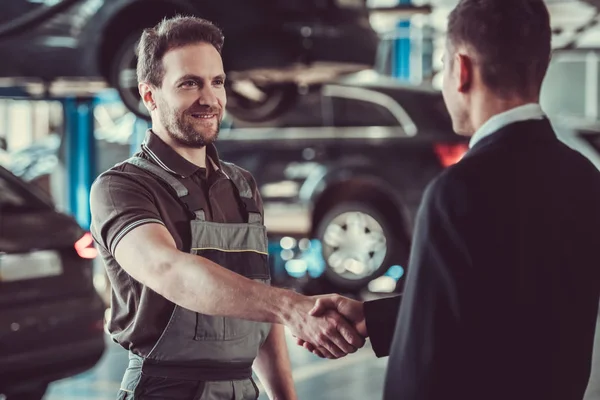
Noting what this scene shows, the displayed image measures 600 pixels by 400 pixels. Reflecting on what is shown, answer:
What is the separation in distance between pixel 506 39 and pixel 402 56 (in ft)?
25.0

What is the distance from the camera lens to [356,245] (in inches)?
347

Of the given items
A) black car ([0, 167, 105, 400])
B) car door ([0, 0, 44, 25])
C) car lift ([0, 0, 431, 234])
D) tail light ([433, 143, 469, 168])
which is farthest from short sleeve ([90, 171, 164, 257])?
car lift ([0, 0, 431, 234])

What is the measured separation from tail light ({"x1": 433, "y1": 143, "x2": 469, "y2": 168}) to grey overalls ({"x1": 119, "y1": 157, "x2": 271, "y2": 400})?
6.18 meters

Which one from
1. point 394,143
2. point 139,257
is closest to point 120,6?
point 394,143

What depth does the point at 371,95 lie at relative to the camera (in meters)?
8.52

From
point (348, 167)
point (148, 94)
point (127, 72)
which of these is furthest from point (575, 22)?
point (148, 94)

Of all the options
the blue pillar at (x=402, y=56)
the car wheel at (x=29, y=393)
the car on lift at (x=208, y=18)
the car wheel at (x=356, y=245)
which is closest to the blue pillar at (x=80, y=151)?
the car on lift at (x=208, y=18)

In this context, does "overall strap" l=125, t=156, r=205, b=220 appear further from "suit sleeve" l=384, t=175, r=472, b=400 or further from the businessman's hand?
"suit sleeve" l=384, t=175, r=472, b=400

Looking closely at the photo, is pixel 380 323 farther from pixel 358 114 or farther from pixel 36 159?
pixel 36 159

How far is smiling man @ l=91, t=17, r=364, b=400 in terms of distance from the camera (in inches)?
80.3

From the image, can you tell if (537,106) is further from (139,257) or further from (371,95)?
(371,95)

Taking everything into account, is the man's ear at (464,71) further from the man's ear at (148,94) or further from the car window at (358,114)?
the car window at (358,114)

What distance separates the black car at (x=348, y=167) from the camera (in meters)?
8.48

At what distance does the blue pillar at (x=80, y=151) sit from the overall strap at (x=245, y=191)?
7.15 m
